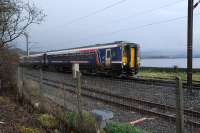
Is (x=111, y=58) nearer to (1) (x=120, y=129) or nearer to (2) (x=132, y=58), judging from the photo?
(2) (x=132, y=58)

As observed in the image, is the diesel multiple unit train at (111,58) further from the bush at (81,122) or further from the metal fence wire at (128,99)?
the bush at (81,122)

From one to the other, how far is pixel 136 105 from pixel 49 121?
247 cm

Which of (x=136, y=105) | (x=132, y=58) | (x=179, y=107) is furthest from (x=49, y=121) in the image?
(x=132, y=58)

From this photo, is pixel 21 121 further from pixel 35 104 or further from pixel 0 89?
pixel 0 89

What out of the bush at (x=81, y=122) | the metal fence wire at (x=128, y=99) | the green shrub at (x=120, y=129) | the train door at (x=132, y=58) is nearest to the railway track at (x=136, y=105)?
the metal fence wire at (x=128, y=99)

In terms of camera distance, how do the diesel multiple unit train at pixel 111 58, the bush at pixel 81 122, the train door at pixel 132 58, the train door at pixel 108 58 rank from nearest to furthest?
the bush at pixel 81 122, the diesel multiple unit train at pixel 111 58, the train door at pixel 108 58, the train door at pixel 132 58

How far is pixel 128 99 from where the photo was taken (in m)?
7.49

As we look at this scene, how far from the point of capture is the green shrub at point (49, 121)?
6746 millimetres

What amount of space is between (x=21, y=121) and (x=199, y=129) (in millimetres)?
4541

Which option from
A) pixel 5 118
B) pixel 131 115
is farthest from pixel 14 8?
pixel 131 115

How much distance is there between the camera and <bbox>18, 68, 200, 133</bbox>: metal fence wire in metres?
6.55

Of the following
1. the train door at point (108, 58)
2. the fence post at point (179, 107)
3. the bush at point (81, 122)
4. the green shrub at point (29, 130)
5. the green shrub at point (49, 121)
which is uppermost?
the train door at point (108, 58)

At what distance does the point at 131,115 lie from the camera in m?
8.43

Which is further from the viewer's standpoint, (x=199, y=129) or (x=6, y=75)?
(x=6, y=75)
